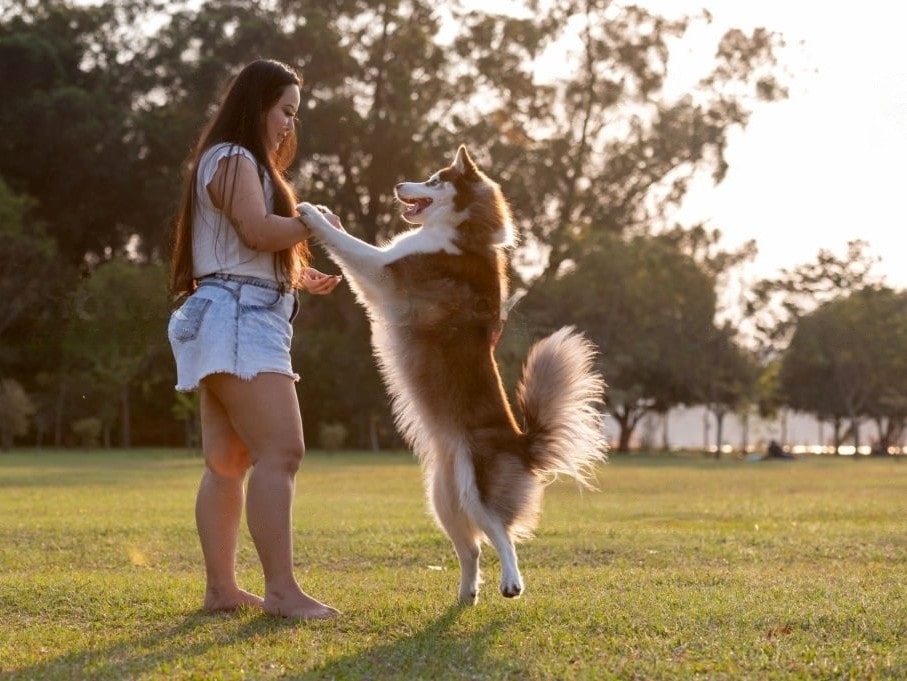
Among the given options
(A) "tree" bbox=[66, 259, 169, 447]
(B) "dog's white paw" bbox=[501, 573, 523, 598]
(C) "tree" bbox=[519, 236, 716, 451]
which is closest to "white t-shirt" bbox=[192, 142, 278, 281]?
(B) "dog's white paw" bbox=[501, 573, 523, 598]

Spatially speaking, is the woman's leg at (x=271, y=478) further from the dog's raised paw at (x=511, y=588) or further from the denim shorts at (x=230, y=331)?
the dog's raised paw at (x=511, y=588)

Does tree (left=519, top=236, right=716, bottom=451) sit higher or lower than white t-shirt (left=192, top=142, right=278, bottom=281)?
higher

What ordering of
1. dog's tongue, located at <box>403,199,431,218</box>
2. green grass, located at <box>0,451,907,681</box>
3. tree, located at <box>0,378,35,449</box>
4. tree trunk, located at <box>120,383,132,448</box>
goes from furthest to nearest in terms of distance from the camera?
1. tree trunk, located at <box>120,383,132,448</box>
2. tree, located at <box>0,378,35,449</box>
3. dog's tongue, located at <box>403,199,431,218</box>
4. green grass, located at <box>0,451,907,681</box>

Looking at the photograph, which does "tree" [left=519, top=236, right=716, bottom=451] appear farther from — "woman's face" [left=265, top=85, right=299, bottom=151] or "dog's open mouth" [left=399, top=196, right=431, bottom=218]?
"woman's face" [left=265, top=85, right=299, bottom=151]

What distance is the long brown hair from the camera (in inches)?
236

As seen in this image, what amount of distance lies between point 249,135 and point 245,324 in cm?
86

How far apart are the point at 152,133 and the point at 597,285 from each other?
15922 mm

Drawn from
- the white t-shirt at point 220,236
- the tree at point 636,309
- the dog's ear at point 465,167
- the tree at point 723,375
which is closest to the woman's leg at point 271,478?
the white t-shirt at point 220,236

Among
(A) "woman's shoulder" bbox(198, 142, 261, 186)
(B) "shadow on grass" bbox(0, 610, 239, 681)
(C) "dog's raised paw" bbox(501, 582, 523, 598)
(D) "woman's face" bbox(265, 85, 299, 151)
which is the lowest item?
(B) "shadow on grass" bbox(0, 610, 239, 681)

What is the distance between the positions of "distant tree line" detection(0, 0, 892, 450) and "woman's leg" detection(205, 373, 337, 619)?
31.4 m

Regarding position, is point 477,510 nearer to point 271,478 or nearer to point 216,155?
point 271,478

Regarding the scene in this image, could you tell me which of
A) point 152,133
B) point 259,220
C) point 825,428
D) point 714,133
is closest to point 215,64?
point 152,133

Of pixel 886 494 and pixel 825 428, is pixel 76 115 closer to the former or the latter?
pixel 886 494

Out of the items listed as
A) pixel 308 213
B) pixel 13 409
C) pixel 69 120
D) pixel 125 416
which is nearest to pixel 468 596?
pixel 308 213
